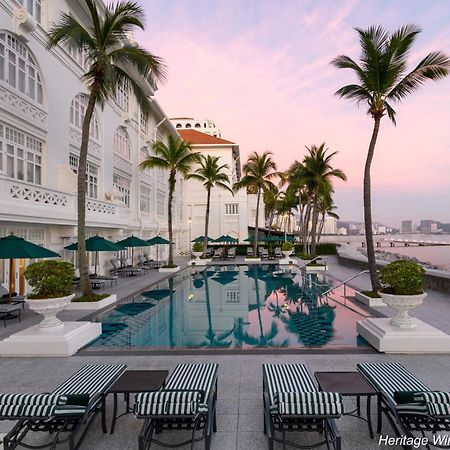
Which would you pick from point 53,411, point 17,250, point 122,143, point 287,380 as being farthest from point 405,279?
point 122,143

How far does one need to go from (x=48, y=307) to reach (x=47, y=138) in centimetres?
1062

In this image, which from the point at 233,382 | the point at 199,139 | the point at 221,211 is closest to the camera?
the point at 233,382

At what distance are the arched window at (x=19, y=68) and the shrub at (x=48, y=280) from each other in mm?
8845

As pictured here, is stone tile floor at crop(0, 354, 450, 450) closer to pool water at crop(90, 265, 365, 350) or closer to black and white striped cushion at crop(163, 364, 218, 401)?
black and white striped cushion at crop(163, 364, 218, 401)

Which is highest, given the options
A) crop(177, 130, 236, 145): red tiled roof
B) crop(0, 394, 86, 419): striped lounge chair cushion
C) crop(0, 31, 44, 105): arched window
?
crop(177, 130, 236, 145): red tiled roof

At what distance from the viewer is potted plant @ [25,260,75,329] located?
24.3 feet

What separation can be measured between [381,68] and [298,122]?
821 inches

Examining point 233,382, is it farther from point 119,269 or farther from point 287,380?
point 119,269

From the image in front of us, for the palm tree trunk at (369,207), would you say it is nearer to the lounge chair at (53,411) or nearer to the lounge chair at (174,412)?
the lounge chair at (174,412)

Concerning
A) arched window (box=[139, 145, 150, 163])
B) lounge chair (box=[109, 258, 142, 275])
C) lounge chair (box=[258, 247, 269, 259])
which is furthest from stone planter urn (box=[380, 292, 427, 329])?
lounge chair (box=[258, 247, 269, 259])

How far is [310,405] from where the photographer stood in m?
3.50

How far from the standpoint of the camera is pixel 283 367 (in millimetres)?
4984

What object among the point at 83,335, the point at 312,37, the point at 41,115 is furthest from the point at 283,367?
the point at 312,37

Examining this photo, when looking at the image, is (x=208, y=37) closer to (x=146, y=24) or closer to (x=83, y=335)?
(x=146, y=24)
